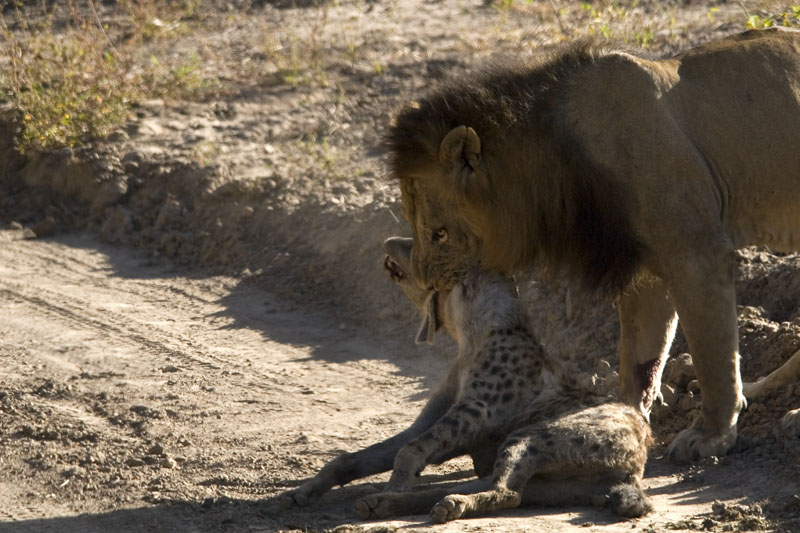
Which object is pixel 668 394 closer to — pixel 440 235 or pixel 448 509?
pixel 440 235

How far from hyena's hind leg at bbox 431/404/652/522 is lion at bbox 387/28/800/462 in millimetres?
748

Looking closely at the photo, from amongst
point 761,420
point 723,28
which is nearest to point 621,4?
point 723,28

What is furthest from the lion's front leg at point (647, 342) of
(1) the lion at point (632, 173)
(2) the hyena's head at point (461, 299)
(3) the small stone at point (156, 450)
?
(3) the small stone at point (156, 450)

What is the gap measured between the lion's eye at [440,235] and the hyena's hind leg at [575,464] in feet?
4.21

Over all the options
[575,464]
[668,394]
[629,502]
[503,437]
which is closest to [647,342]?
[668,394]

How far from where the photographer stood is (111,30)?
45.6ft

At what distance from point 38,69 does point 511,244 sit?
7473mm

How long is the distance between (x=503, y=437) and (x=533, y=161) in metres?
1.43

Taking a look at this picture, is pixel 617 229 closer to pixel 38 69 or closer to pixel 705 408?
pixel 705 408

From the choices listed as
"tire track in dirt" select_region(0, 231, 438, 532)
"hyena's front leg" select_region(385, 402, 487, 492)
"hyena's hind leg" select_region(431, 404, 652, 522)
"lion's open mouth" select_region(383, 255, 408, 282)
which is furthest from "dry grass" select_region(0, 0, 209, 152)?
"hyena's hind leg" select_region(431, 404, 652, 522)

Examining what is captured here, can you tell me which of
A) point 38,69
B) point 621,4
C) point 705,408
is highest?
point 621,4

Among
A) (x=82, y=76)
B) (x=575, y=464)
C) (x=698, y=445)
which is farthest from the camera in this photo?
(x=82, y=76)

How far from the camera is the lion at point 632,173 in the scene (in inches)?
237

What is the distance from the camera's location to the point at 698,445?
247 inches
